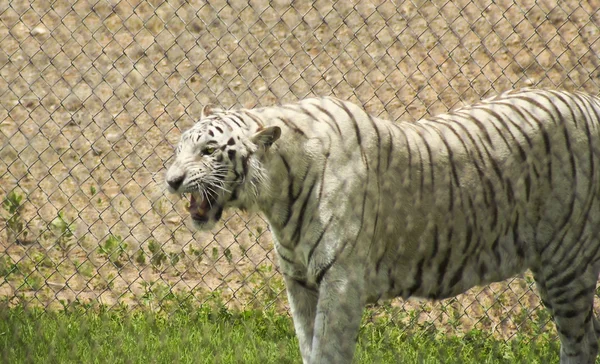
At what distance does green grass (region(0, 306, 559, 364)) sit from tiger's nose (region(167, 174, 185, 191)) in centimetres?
102

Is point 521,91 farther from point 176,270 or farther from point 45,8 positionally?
point 45,8

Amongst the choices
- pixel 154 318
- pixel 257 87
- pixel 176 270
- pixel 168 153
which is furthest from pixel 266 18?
pixel 154 318

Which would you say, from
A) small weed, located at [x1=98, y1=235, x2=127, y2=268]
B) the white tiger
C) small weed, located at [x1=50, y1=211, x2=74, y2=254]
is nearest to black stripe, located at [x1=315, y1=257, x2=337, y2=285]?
the white tiger

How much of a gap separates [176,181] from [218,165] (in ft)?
0.54

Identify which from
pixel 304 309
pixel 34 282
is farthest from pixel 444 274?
pixel 34 282

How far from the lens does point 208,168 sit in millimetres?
3359

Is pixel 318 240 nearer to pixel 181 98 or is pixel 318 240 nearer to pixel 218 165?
pixel 218 165

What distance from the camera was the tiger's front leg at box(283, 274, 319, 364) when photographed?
3.65m

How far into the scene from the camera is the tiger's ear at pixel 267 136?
333cm

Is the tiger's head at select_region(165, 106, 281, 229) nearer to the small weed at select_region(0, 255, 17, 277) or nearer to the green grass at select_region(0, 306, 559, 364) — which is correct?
the green grass at select_region(0, 306, 559, 364)

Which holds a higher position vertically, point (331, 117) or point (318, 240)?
point (331, 117)

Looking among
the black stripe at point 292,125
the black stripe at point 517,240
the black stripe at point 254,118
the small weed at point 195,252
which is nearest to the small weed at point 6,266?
the small weed at point 195,252

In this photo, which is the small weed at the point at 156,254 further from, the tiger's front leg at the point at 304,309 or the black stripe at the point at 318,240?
the black stripe at the point at 318,240

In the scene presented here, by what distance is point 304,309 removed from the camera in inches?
144
